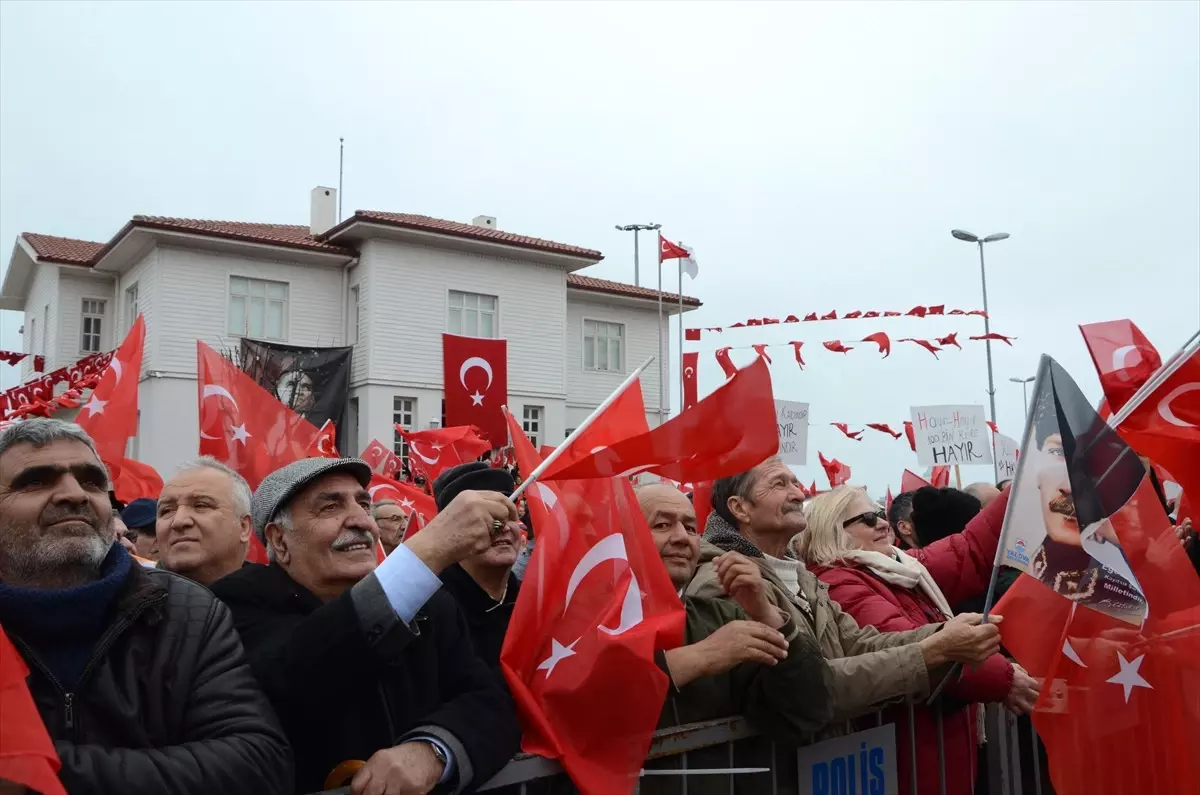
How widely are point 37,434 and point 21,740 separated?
0.86m

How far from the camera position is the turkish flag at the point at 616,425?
3.25 m

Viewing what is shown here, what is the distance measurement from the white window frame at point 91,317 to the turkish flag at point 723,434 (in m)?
31.2

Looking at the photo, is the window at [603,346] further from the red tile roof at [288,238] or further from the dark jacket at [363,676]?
the dark jacket at [363,676]

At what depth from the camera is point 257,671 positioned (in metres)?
2.49

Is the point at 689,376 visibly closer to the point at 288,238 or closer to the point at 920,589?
the point at 920,589

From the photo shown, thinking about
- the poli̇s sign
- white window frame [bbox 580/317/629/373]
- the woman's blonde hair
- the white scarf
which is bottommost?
the poli̇s sign

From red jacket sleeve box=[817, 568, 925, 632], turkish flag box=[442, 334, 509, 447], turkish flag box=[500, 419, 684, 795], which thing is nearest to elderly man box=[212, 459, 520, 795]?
turkish flag box=[500, 419, 684, 795]

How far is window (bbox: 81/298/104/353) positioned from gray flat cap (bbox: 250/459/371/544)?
3073 cm

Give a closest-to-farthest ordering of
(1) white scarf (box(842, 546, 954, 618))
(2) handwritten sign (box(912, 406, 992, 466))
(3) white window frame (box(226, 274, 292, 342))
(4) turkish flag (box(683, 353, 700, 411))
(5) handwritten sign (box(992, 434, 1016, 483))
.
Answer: (1) white scarf (box(842, 546, 954, 618)), (5) handwritten sign (box(992, 434, 1016, 483)), (2) handwritten sign (box(912, 406, 992, 466)), (4) turkish flag (box(683, 353, 700, 411)), (3) white window frame (box(226, 274, 292, 342))

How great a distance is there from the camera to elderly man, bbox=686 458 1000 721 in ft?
11.3

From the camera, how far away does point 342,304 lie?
2959 centimetres

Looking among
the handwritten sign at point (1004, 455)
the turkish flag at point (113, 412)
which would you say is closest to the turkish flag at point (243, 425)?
the turkish flag at point (113, 412)

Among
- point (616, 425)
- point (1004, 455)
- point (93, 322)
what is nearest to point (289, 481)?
point (616, 425)

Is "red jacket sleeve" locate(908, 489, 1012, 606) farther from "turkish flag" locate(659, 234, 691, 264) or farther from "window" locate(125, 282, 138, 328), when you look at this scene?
"window" locate(125, 282, 138, 328)
